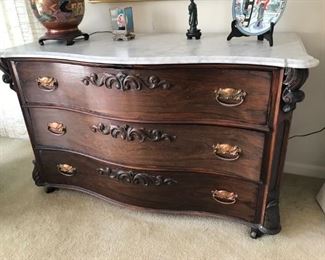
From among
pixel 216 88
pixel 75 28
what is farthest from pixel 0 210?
pixel 216 88

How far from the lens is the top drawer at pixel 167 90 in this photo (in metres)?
1.10

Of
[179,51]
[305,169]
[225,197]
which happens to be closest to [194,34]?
[179,51]

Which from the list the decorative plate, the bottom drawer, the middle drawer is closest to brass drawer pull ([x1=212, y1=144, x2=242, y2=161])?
the middle drawer

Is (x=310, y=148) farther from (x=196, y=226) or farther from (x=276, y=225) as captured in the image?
(x=196, y=226)

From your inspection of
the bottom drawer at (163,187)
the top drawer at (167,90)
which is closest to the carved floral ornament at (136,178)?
the bottom drawer at (163,187)

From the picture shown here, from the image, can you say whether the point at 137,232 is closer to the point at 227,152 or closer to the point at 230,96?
the point at 227,152

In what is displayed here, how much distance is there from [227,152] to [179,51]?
1.56 feet

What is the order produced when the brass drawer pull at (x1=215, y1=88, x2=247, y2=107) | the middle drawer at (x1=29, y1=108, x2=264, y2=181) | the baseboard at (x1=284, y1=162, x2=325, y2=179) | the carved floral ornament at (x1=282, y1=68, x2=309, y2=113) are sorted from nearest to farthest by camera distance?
the carved floral ornament at (x1=282, y1=68, x2=309, y2=113)
the brass drawer pull at (x1=215, y1=88, x2=247, y2=107)
the middle drawer at (x1=29, y1=108, x2=264, y2=181)
the baseboard at (x1=284, y1=162, x2=325, y2=179)

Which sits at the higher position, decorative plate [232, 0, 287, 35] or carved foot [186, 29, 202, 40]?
decorative plate [232, 0, 287, 35]

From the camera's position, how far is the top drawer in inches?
43.4

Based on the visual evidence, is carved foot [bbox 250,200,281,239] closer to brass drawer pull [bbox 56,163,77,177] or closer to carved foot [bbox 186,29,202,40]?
carved foot [bbox 186,29,202,40]

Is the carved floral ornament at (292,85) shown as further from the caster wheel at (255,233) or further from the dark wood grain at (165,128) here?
the caster wheel at (255,233)

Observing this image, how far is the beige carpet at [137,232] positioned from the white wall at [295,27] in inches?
6.9

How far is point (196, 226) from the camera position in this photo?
4.84 feet
